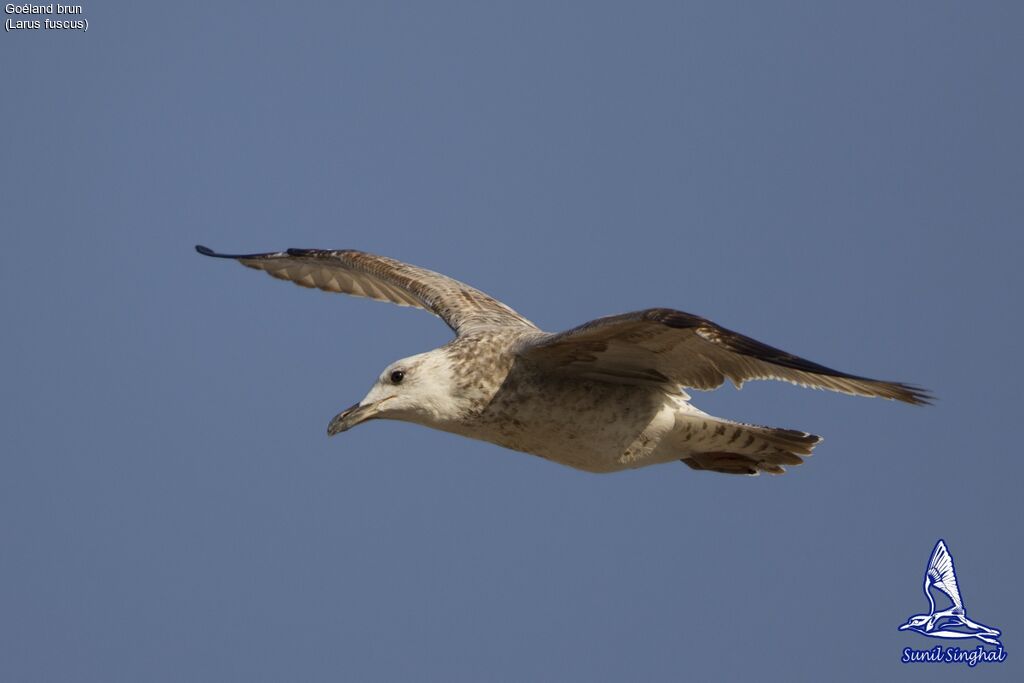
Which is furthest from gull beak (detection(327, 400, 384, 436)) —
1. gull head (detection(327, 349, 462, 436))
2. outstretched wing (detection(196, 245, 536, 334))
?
outstretched wing (detection(196, 245, 536, 334))

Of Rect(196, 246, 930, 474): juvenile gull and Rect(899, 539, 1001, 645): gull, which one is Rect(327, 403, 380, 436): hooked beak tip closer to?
Rect(196, 246, 930, 474): juvenile gull

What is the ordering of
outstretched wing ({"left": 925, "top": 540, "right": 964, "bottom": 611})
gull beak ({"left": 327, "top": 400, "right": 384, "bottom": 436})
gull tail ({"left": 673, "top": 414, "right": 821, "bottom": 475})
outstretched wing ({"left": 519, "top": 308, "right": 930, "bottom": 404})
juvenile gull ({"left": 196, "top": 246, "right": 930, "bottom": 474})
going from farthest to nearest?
outstretched wing ({"left": 925, "top": 540, "right": 964, "bottom": 611}), gull tail ({"left": 673, "top": 414, "right": 821, "bottom": 475}), gull beak ({"left": 327, "top": 400, "right": 384, "bottom": 436}), juvenile gull ({"left": 196, "top": 246, "right": 930, "bottom": 474}), outstretched wing ({"left": 519, "top": 308, "right": 930, "bottom": 404})

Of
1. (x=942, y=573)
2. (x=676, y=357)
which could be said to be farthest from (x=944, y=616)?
(x=676, y=357)

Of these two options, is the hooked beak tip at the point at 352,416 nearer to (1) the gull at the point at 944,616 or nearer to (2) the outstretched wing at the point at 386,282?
(2) the outstretched wing at the point at 386,282

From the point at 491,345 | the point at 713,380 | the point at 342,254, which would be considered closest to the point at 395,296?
the point at 342,254

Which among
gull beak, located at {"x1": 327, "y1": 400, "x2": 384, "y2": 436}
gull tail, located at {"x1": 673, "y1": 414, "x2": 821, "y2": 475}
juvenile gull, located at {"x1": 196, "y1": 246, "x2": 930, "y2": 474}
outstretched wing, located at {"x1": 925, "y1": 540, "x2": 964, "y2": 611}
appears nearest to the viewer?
juvenile gull, located at {"x1": 196, "y1": 246, "x2": 930, "y2": 474}

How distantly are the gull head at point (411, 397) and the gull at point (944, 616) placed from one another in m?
4.09

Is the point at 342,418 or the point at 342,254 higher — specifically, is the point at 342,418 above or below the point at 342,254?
below

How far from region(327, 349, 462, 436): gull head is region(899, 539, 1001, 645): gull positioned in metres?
4.09

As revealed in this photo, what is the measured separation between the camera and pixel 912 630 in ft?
36.9

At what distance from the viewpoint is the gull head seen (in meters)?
9.94

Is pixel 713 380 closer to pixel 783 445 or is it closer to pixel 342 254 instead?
pixel 783 445

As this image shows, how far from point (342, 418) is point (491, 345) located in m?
1.16

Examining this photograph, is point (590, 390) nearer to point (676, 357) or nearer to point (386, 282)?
point (676, 357)
